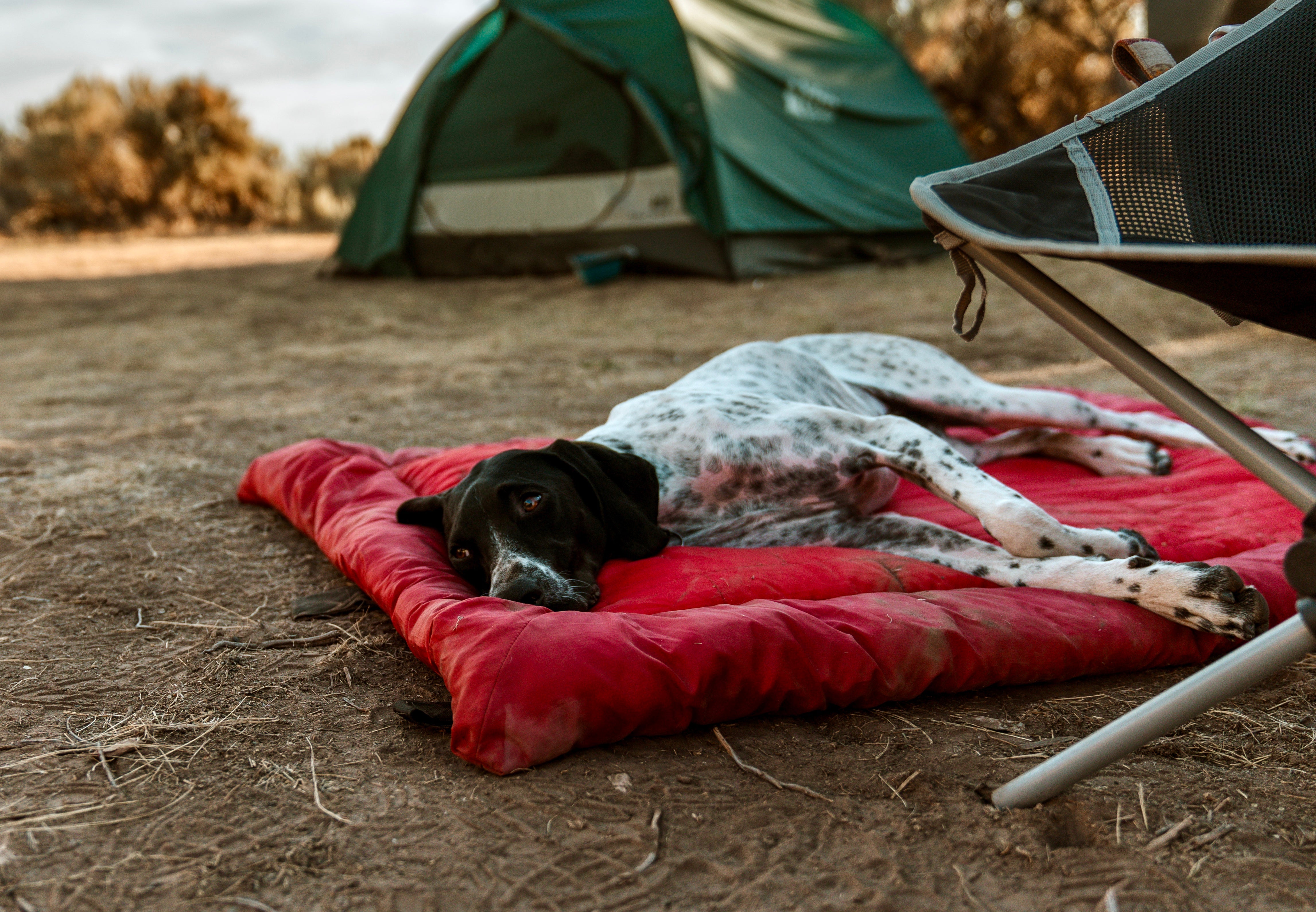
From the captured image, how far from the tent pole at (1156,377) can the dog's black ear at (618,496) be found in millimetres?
1206

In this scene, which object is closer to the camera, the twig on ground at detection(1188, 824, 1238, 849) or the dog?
the twig on ground at detection(1188, 824, 1238, 849)

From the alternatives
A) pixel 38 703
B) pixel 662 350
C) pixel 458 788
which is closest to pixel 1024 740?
pixel 458 788

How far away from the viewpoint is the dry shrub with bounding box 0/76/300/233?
1916cm

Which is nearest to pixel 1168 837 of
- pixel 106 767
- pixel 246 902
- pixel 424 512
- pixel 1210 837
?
pixel 1210 837

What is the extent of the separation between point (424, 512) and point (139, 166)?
1993 centimetres

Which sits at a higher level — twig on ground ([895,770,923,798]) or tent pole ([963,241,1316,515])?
tent pole ([963,241,1316,515])

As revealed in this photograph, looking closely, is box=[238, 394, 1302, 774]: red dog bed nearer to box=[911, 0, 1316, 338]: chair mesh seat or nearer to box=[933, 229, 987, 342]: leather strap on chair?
box=[933, 229, 987, 342]: leather strap on chair

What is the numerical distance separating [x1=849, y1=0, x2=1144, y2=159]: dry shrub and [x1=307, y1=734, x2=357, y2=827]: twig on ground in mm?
13542

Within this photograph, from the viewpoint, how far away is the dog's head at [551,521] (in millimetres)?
2457

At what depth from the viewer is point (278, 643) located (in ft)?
8.43

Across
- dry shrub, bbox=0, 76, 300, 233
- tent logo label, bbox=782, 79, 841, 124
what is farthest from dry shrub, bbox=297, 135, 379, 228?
tent logo label, bbox=782, 79, 841, 124

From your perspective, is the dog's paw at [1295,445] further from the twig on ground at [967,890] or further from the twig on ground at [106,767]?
the twig on ground at [106,767]

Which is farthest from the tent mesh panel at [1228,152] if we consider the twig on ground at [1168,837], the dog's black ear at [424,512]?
the dog's black ear at [424,512]

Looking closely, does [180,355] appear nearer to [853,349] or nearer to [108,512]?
[108,512]
